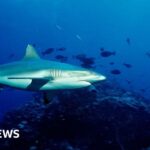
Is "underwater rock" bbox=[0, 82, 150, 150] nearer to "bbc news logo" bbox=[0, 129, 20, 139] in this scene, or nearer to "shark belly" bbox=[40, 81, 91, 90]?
"bbc news logo" bbox=[0, 129, 20, 139]

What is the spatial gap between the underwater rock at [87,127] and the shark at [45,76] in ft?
9.28

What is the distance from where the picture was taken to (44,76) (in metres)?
5.00

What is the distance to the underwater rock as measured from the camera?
24.6 ft

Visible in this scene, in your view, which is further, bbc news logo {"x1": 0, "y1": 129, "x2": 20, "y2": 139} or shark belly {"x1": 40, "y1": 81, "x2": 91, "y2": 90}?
bbc news logo {"x1": 0, "y1": 129, "x2": 20, "y2": 139}

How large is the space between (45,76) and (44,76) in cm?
2

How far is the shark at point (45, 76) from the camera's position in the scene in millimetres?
4777

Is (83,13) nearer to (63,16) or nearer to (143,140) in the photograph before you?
(63,16)

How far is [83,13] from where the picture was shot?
3450 inches

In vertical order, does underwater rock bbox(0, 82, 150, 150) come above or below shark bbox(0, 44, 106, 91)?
below

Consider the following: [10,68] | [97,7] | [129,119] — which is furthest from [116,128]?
[97,7]

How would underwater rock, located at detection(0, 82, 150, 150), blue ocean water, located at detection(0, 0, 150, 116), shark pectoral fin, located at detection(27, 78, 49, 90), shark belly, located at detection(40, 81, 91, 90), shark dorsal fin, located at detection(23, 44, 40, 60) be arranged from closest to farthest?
shark belly, located at detection(40, 81, 91, 90) → shark pectoral fin, located at detection(27, 78, 49, 90) → shark dorsal fin, located at detection(23, 44, 40, 60) → underwater rock, located at detection(0, 82, 150, 150) → blue ocean water, located at detection(0, 0, 150, 116)

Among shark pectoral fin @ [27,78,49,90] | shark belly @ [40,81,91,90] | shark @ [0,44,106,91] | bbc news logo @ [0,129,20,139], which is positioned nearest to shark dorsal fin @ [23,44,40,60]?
shark @ [0,44,106,91]

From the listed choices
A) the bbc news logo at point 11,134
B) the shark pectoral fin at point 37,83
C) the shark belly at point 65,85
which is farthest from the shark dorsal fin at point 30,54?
the bbc news logo at point 11,134

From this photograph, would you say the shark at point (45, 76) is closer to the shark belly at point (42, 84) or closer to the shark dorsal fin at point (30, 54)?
the shark belly at point (42, 84)
